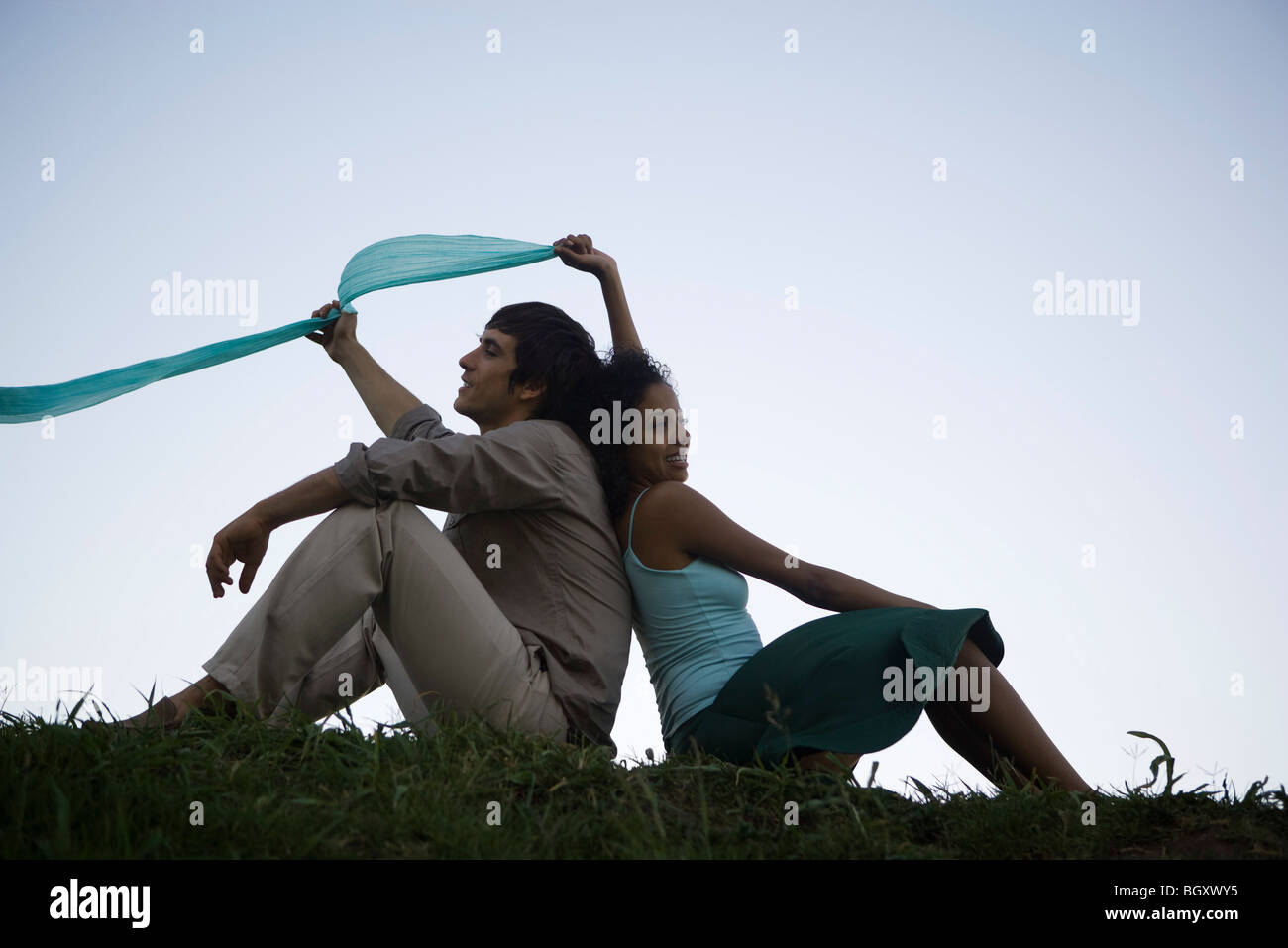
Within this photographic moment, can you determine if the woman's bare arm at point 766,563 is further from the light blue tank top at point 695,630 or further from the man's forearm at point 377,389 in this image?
the man's forearm at point 377,389

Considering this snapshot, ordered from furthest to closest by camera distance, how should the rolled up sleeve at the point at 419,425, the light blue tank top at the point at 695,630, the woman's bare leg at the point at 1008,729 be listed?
the rolled up sleeve at the point at 419,425
the light blue tank top at the point at 695,630
the woman's bare leg at the point at 1008,729

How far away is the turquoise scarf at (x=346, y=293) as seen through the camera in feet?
15.8

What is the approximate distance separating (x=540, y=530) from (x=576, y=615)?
14.2 inches

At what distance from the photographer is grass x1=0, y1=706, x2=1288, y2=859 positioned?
2.64m

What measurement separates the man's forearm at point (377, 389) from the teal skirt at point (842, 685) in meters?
2.18

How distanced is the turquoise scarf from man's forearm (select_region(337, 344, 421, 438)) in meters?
0.23

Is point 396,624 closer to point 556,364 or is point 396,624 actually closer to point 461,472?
point 461,472

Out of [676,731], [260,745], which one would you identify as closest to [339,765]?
[260,745]

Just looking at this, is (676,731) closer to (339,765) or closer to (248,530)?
(339,765)

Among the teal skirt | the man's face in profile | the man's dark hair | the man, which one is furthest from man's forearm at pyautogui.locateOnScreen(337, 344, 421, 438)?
the teal skirt

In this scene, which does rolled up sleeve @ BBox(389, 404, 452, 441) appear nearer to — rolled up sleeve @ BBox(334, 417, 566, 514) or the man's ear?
the man's ear

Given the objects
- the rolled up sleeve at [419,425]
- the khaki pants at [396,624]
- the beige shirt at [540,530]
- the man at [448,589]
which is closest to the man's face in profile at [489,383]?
the rolled up sleeve at [419,425]
